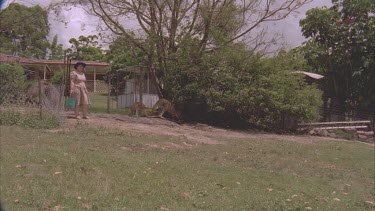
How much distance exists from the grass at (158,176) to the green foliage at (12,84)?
1.53m

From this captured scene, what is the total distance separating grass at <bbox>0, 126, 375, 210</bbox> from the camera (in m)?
6.40

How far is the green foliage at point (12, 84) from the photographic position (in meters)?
12.2

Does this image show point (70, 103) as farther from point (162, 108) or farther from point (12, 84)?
point (162, 108)

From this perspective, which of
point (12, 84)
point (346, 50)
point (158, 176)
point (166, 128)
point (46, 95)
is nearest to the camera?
point (158, 176)

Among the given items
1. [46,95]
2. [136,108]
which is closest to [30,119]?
[46,95]

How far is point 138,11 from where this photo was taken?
1789 cm

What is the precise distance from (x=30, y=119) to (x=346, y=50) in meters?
16.3

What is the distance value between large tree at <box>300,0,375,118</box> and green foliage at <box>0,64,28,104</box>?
14644 mm

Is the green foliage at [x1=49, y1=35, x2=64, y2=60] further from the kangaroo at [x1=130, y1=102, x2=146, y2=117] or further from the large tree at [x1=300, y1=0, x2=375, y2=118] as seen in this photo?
the kangaroo at [x1=130, y1=102, x2=146, y2=117]

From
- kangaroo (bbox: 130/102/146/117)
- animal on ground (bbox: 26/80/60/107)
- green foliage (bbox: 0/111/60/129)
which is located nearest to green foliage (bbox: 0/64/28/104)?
animal on ground (bbox: 26/80/60/107)

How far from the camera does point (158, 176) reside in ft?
26.0

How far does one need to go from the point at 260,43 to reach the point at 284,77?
5.52 ft

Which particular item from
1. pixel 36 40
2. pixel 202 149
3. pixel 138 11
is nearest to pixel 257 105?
pixel 138 11

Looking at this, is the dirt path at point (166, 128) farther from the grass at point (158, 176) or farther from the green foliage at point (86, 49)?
the green foliage at point (86, 49)
